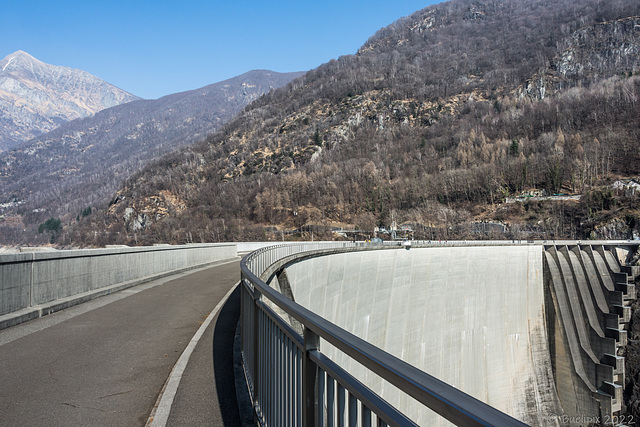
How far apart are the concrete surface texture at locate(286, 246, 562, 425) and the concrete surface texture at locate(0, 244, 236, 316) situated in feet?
21.3

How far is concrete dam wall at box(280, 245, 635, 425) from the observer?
2631 cm

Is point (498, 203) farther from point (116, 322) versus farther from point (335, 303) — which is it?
point (116, 322)

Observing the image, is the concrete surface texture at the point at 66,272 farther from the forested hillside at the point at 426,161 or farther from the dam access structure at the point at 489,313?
the forested hillside at the point at 426,161

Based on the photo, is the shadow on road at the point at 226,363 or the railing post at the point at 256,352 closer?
the railing post at the point at 256,352

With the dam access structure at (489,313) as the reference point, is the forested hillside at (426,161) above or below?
above

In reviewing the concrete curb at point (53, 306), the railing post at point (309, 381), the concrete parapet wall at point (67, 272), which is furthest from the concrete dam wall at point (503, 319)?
the railing post at point (309, 381)

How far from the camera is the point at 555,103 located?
479 ft

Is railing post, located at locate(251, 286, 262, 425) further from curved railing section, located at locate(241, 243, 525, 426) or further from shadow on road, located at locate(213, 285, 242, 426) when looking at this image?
shadow on road, located at locate(213, 285, 242, 426)

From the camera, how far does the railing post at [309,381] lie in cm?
242

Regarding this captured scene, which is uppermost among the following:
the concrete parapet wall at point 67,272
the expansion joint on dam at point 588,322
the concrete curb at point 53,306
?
the concrete parapet wall at point 67,272

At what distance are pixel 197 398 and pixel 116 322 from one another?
4.75 meters

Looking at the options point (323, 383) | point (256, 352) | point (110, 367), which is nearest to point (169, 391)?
point (110, 367)

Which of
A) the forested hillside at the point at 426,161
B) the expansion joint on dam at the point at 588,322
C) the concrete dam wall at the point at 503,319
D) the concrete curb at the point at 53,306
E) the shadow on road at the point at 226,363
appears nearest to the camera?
the shadow on road at the point at 226,363

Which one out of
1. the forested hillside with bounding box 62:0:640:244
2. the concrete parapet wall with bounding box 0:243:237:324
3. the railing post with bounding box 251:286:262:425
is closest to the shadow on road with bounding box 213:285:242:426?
the railing post with bounding box 251:286:262:425
